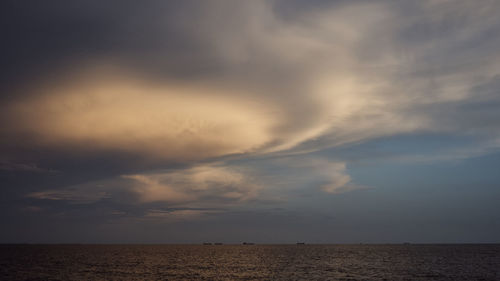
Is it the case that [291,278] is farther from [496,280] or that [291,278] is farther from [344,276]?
[496,280]

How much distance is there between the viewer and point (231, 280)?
80.5 metres

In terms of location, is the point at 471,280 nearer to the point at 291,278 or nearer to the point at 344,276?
the point at 344,276

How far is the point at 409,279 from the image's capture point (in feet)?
268

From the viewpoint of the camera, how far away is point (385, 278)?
3268 inches

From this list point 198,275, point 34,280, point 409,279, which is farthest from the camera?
point 198,275

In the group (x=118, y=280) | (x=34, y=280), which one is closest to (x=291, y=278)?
(x=118, y=280)

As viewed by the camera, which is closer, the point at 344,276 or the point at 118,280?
the point at 118,280

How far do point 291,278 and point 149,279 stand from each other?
28.5 meters

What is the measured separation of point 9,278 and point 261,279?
161 ft

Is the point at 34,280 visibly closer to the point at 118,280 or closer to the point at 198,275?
the point at 118,280

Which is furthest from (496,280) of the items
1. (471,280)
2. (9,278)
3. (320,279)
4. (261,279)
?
(9,278)

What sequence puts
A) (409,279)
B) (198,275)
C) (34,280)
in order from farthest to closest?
(198,275)
(409,279)
(34,280)

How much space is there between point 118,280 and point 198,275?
18370 mm

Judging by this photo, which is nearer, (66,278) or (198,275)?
(66,278)
